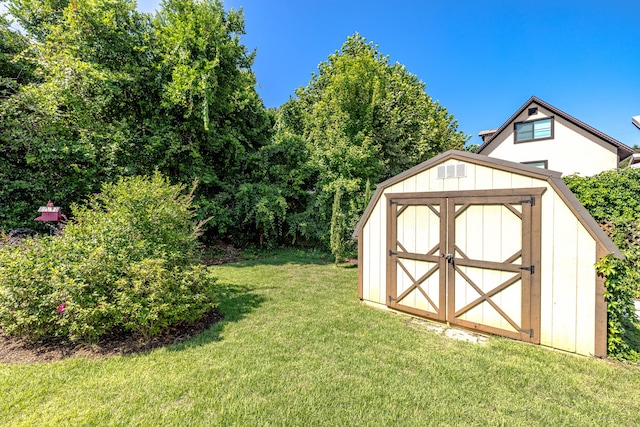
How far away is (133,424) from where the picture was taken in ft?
7.54

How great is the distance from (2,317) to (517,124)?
18.9 metres

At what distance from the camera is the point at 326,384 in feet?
9.40

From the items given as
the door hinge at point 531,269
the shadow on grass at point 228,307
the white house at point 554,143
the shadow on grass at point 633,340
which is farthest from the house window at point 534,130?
the shadow on grass at point 228,307

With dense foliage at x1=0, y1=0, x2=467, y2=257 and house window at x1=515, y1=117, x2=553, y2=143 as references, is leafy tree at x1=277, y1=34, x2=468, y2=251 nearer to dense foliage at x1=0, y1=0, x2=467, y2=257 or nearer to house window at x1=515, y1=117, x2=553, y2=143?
dense foliage at x1=0, y1=0, x2=467, y2=257

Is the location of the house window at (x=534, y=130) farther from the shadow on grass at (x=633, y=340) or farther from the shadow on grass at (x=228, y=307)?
the shadow on grass at (x=228, y=307)

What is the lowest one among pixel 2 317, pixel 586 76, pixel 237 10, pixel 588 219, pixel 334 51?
pixel 2 317

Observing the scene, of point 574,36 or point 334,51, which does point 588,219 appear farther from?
point 334,51

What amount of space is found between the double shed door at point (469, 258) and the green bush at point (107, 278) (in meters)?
3.54

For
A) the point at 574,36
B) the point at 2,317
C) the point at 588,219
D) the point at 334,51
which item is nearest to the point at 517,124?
the point at 574,36

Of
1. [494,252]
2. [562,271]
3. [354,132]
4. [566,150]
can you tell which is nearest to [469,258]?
[494,252]

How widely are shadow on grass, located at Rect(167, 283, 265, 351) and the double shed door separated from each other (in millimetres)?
2771

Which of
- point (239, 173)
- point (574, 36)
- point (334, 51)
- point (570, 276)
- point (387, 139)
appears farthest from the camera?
point (334, 51)

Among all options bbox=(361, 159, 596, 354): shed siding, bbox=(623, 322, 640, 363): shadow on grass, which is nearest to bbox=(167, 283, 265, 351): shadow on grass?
bbox=(361, 159, 596, 354): shed siding

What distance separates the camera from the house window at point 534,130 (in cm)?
1332
